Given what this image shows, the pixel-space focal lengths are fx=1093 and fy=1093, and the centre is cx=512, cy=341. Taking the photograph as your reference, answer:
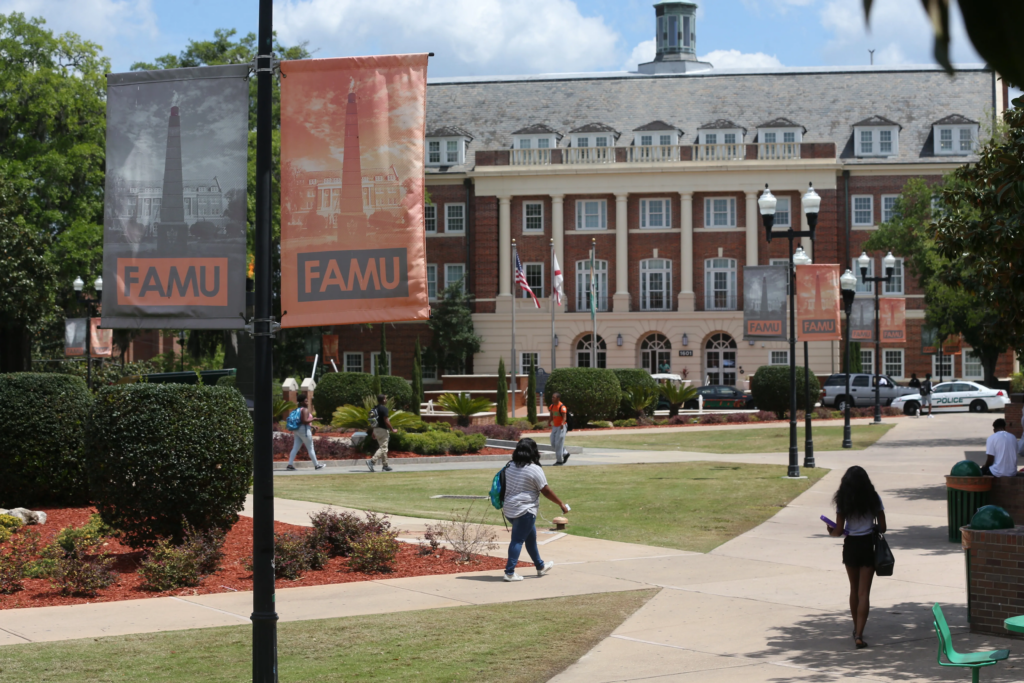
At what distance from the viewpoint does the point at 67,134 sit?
1630 inches

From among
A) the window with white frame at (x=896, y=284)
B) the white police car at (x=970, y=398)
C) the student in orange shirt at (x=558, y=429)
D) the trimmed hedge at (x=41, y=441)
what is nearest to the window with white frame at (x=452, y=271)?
the window with white frame at (x=896, y=284)

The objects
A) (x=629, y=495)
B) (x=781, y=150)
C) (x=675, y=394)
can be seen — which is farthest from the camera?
(x=781, y=150)

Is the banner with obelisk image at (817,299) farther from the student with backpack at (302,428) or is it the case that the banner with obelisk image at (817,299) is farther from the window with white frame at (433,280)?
the window with white frame at (433,280)

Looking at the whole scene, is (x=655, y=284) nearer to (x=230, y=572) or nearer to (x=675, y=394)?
(x=675, y=394)

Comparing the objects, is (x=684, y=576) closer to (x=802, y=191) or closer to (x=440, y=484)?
(x=440, y=484)

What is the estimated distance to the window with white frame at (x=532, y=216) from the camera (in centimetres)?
5909

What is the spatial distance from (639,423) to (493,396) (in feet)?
31.9

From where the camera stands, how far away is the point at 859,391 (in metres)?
47.1

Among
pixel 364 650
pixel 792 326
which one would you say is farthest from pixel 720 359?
pixel 364 650

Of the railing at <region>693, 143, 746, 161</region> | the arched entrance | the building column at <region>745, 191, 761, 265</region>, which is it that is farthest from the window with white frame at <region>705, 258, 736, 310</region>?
the railing at <region>693, 143, 746, 161</region>

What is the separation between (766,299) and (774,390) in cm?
1776

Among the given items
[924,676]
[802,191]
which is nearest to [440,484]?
[924,676]

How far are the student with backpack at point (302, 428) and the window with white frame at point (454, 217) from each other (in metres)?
36.6

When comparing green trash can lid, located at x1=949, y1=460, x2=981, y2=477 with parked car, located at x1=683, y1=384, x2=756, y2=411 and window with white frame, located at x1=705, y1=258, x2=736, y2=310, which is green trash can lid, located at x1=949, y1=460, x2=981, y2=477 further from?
window with white frame, located at x1=705, y1=258, x2=736, y2=310
